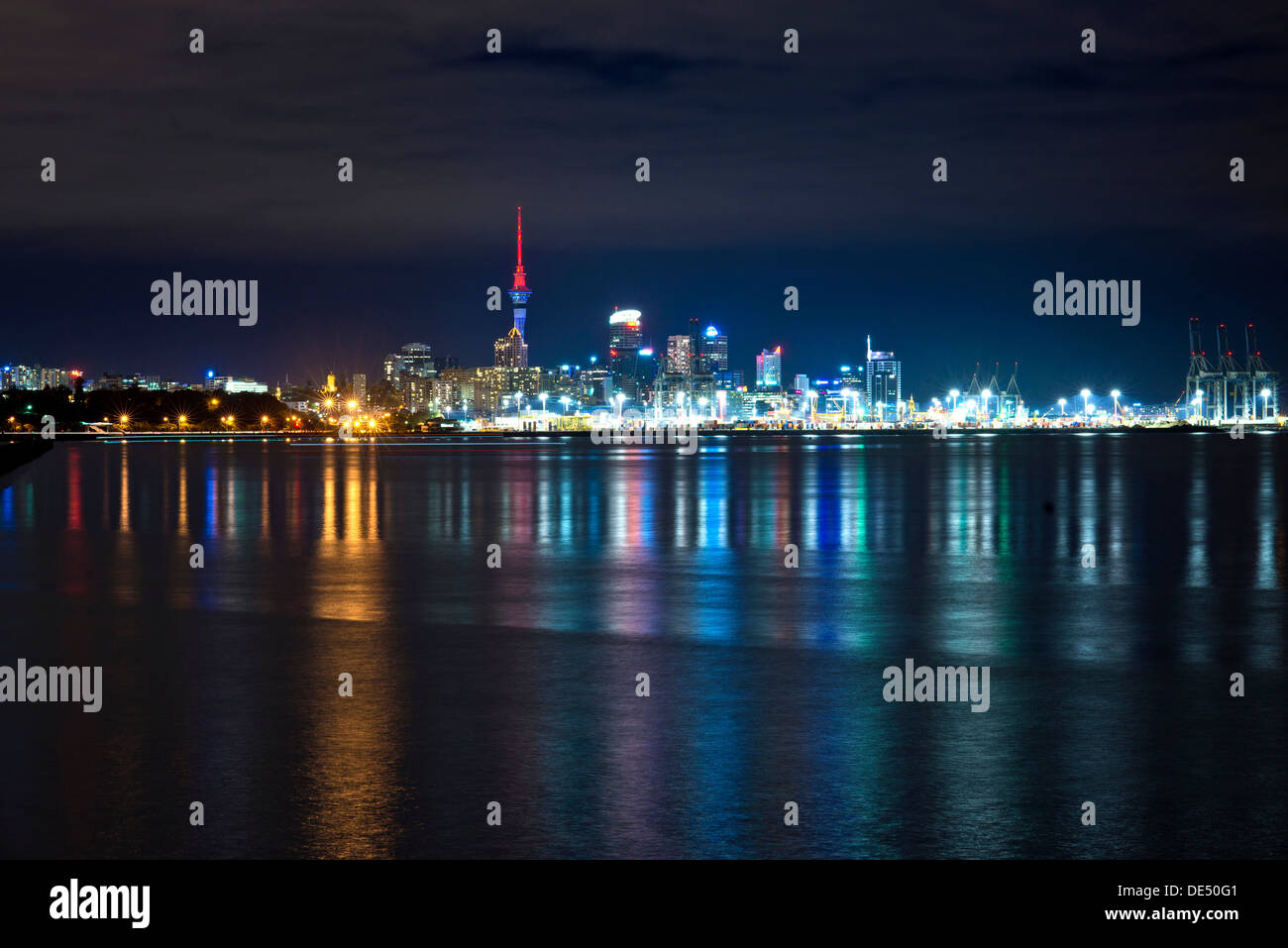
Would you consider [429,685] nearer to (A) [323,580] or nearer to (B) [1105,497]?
(A) [323,580]
